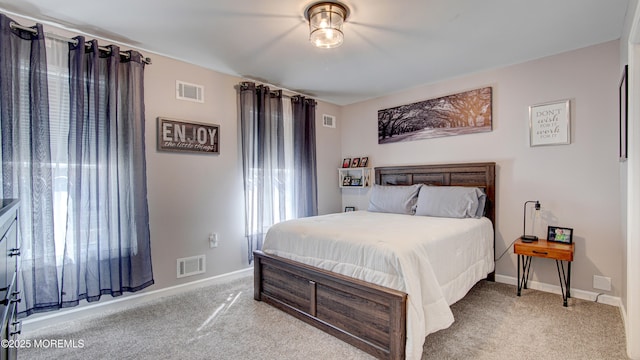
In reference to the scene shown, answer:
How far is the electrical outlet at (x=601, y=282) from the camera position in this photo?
110 inches

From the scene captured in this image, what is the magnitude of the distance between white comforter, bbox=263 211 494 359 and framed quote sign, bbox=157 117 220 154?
1.28 metres

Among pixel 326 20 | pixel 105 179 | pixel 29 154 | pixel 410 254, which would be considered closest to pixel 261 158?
pixel 105 179

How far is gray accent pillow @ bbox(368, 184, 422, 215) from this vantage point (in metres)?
3.67

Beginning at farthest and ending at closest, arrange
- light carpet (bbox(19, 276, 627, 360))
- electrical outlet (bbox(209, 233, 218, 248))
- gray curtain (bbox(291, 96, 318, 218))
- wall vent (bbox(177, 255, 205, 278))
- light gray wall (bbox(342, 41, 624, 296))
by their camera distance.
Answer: gray curtain (bbox(291, 96, 318, 218)) → electrical outlet (bbox(209, 233, 218, 248)) → wall vent (bbox(177, 255, 205, 278)) → light gray wall (bbox(342, 41, 624, 296)) → light carpet (bbox(19, 276, 627, 360))

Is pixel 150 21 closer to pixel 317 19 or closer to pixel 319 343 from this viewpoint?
pixel 317 19

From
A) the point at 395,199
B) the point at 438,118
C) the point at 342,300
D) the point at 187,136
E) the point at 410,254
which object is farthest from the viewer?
the point at 438,118

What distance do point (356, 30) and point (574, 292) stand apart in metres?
3.23

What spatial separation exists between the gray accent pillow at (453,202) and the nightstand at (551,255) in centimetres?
51

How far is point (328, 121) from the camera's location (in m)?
4.95

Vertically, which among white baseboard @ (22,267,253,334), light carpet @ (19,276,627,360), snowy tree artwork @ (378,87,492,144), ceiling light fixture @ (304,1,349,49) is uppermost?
ceiling light fixture @ (304,1,349,49)

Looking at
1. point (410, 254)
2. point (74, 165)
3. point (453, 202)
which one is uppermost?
point (74, 165)

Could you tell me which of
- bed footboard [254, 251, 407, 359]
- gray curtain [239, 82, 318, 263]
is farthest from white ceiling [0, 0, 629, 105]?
bed footboard [254, 251, 407, 359]

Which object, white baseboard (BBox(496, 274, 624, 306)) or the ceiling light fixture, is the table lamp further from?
the ceiling light fixture

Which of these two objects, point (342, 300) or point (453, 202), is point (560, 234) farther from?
point (342, 300)
